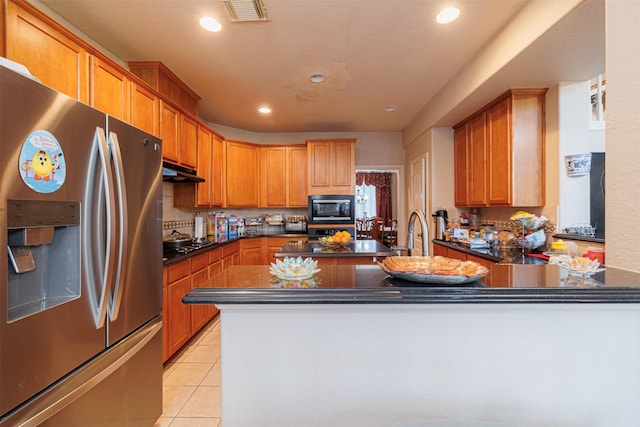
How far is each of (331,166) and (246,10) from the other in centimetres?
281

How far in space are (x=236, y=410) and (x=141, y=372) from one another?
Result: 855mm

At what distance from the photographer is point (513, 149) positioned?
2.78 metres

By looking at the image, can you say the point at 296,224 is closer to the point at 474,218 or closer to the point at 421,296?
the point at 474,218

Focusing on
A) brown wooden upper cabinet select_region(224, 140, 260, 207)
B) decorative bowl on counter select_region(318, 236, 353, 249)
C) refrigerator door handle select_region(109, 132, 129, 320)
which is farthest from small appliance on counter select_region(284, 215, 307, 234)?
refrigerator door handle select_region(109, 132, 129, 320)

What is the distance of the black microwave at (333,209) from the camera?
4594 millimetres

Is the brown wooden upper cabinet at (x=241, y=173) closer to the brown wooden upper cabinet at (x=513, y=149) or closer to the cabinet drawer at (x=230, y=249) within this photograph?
the cabinet drawer at (x=230, y=249)

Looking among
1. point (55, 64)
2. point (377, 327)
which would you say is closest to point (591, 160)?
point (377, 327)

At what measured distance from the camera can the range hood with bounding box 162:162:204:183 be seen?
2662mm

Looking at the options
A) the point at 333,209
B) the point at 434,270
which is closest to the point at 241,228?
the point at 333,209

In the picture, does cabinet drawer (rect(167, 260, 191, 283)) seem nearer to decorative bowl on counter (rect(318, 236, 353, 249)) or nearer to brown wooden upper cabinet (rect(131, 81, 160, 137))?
brown wooden upper cabinet (rect(131, 81, 160, 137))

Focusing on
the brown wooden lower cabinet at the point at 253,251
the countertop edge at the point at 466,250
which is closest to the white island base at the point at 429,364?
the countertop edge at the point at 466,250

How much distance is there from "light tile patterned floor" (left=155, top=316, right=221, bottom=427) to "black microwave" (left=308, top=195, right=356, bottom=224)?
7.67 ft

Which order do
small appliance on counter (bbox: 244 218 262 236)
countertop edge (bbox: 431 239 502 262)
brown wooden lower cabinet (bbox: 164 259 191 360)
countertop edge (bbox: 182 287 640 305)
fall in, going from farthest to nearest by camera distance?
small appliance on counter (bbox: 244 218 262 236)
countertop edge (bbox: 431 239 502 262)
brown wooden lower cabinet (bbox: 164 259 191 360)
countertop edge (bbox: 182 287 640 305)

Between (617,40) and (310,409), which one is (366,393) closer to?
(310,409)
